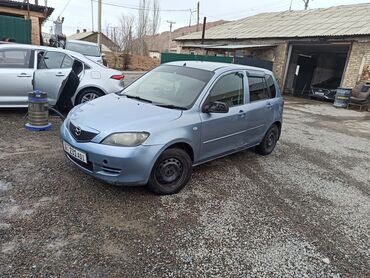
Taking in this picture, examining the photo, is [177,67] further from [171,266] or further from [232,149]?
[171,266]

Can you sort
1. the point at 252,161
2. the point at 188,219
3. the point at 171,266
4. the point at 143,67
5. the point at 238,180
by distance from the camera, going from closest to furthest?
the point at 171,266
the point at 188,219
the point at 238,180
the point at 252,161
the point at 143,67

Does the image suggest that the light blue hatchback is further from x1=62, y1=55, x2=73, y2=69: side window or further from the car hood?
x1=62, y1=55, x2=73, y2=69: side window

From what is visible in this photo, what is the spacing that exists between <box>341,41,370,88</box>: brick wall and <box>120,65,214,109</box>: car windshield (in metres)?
13.4

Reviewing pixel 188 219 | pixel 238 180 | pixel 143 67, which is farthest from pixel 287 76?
pixel 188 219

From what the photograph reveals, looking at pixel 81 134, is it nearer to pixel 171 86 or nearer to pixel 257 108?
pixel 171 86

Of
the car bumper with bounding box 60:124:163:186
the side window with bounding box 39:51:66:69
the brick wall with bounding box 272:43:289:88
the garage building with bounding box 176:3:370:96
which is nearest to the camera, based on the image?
the car bumper with bounding box 60:124:163:186

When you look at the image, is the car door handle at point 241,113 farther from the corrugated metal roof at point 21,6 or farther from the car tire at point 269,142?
the corrugated metal roof at point 21,6

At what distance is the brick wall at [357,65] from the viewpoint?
46.6ft

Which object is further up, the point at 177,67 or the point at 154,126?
the point at 177,67

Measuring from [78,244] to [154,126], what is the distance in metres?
1.41

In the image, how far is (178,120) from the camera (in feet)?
11.5

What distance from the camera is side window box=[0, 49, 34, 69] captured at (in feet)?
19.5

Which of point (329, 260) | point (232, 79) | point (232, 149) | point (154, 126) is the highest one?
point (232, 79)

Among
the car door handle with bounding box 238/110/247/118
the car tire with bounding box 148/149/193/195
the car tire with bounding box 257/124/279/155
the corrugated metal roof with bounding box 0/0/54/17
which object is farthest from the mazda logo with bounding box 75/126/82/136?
the corrugated metal roof with bounding box 0/0/54/17
